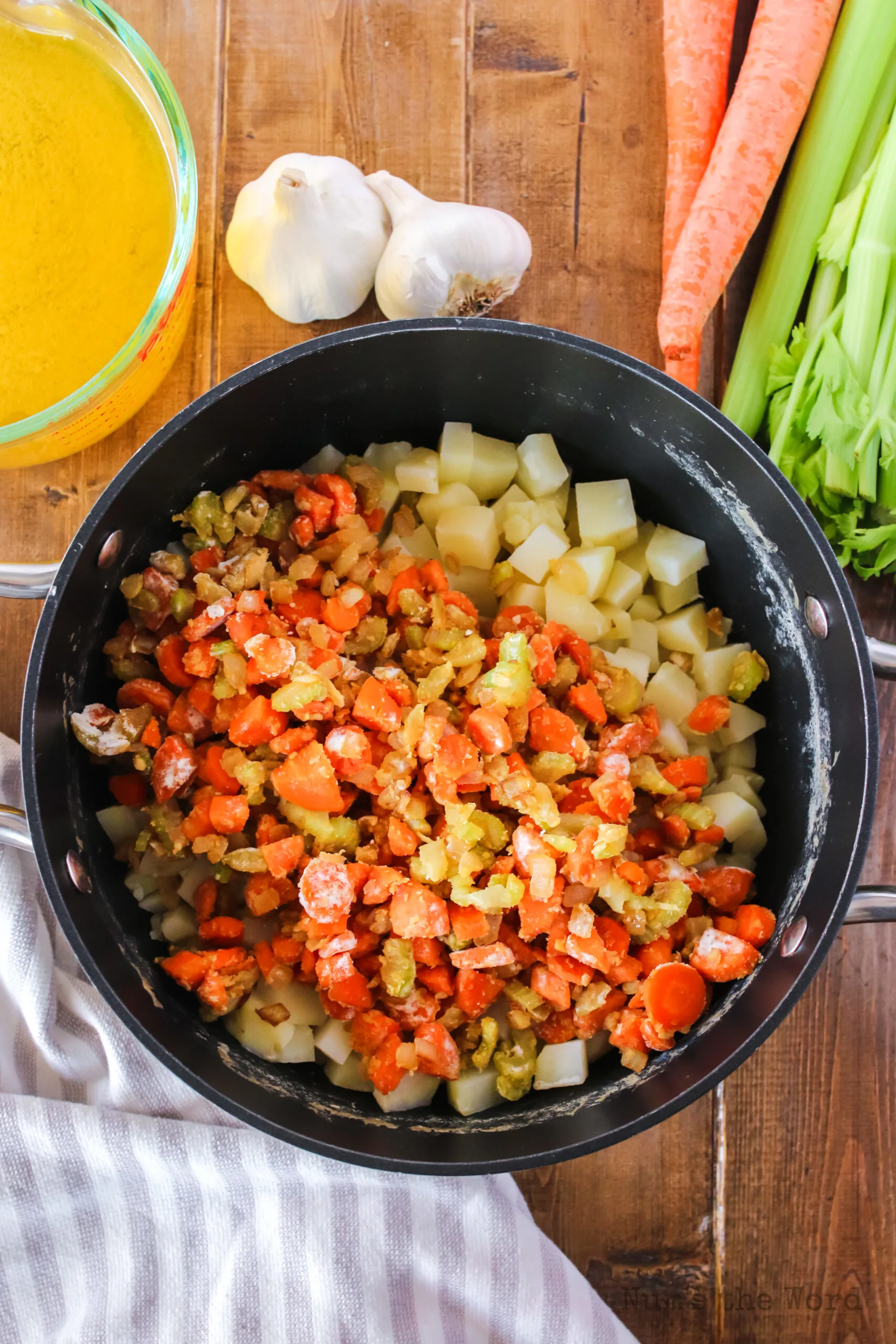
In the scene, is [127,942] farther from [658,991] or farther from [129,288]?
[129,288]

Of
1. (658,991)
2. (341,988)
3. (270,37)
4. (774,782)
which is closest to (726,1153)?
(658,991)

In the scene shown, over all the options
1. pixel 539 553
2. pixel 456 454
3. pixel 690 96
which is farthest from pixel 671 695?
pixel 690 96

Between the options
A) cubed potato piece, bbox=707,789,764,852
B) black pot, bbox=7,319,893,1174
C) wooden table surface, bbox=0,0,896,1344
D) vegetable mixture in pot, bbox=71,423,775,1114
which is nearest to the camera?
black pot, bbox=7,319,893,1174

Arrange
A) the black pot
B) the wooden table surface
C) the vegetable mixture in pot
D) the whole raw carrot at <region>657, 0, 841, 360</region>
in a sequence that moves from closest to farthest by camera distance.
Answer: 1. the black pot
2. the vegetable mixture in pot
3. the whole raw carrot at <region>657, 0, 841, 360</region>
4. the wooden table surface

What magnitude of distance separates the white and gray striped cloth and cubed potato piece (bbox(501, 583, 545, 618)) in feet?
3.14

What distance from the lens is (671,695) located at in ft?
5.71

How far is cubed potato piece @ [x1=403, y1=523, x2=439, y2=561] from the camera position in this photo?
1.77m

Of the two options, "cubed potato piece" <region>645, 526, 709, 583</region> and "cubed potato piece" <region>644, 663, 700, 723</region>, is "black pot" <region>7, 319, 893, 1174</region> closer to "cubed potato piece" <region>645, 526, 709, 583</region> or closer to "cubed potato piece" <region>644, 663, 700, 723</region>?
"cubed potato piece" <region>645, 526, 709, 583</region>

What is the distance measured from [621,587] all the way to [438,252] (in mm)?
646

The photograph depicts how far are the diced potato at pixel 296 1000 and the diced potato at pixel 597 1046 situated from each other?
1.40ft

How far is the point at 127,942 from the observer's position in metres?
1.54

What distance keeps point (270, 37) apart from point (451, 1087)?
1.90 metres

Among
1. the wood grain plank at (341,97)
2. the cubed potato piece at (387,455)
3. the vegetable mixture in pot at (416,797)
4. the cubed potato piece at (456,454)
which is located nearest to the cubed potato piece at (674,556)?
the vegetable mixture in pot at (416,797)

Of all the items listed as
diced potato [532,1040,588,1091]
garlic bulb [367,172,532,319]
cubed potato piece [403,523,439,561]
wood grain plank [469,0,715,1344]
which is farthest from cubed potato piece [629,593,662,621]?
diced potato [532,1040,588,1091]
